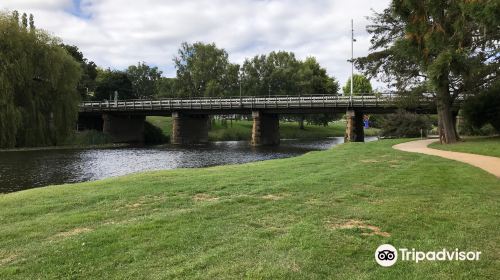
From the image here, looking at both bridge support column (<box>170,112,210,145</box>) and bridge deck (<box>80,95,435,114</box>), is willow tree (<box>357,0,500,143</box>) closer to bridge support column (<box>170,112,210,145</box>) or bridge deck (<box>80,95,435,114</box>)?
bridge deck (<box>80,95,435,114</box>)

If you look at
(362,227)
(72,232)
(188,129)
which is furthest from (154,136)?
(362,227)

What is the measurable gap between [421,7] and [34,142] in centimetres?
4065

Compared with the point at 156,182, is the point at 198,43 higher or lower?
higher

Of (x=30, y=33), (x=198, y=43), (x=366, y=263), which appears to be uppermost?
(x=198, y=43)

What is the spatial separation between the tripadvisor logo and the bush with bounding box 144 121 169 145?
238 feet

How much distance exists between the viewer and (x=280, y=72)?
310ft

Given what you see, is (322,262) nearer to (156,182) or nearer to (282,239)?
(282,239)

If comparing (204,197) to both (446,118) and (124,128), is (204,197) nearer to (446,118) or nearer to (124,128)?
(446,118)

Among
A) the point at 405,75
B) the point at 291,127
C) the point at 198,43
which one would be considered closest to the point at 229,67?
the point at 198,43

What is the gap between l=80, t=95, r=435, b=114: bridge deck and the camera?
55.4m

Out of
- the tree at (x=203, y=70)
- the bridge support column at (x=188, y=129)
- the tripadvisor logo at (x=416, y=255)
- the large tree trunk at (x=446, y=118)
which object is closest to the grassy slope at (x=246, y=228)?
the tripadvisor logo at (x=416, y=255)

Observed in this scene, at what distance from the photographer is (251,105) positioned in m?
63.3

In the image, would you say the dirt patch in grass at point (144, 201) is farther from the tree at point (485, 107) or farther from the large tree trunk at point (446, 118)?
the tree at point (485, 107)

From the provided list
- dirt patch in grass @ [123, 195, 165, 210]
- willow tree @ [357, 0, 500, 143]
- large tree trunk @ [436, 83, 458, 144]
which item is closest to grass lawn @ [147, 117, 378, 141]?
willow tree @ [357, 0, 500, 143]
